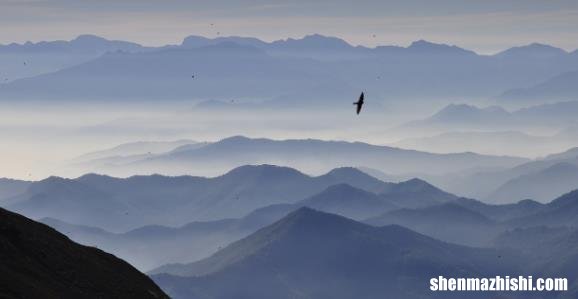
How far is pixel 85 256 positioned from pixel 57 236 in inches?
202

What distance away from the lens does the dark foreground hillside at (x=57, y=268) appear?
379ft

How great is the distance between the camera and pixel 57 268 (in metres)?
125

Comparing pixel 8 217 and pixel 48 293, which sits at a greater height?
pixel 8 217

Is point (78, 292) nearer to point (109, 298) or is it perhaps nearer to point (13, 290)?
point (109, 298)

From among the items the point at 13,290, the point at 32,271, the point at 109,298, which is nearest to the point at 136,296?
the point at 109,298

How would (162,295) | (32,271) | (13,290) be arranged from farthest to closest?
1. (162,295)
2. (32,271)
3. (13,290)

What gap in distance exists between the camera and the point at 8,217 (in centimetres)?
13125

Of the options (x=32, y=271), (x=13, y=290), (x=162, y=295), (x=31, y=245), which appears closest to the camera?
(x=13, y=290)

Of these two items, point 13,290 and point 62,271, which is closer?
point 13,290

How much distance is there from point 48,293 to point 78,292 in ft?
30.0

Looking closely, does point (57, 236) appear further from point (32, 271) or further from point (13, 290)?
point (13, 290)

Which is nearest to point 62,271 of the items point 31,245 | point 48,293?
point 31,245

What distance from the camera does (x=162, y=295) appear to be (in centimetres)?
13550

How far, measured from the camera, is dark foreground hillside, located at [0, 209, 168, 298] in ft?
379
